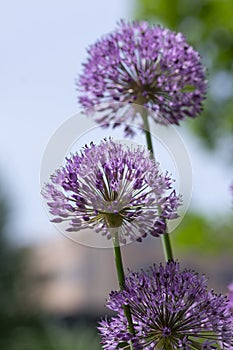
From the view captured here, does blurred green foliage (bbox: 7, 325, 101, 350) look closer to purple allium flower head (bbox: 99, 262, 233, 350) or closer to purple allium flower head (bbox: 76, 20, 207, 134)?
purple allium flower head (bbox: 76, 20, 207, 134)

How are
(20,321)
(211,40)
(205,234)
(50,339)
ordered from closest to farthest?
(211,40) < (205,234) < (50,339) < (20,321)

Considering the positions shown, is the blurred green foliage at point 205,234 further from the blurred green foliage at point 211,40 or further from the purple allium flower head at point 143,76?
the purple allium flower head at point 143,76

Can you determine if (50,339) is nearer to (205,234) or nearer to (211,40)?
(205,234)

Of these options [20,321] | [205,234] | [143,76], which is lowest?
[143,76]

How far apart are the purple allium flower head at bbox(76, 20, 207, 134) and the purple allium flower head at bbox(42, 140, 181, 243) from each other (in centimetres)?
17

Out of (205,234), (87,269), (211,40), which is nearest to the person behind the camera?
(211,40)

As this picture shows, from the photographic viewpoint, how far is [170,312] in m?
0.49

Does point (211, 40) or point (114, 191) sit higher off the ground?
point (211, 40)

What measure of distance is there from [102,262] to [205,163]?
7751 millimetres

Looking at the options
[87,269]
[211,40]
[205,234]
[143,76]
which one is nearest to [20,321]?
[87,269]

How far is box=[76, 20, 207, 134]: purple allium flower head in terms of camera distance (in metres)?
0.66

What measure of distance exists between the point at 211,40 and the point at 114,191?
493 centimetres

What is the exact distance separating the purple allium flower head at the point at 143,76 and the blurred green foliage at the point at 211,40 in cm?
450

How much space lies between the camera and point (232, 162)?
5254 mm
